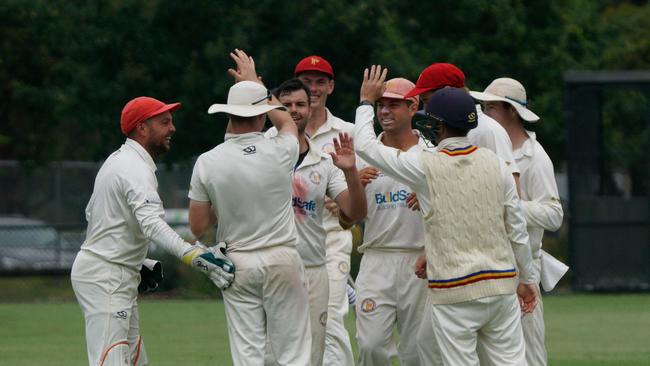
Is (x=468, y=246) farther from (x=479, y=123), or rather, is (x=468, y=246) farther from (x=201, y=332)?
(x=201, y=332)

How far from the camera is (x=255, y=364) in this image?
323 inches

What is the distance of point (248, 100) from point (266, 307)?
132 centimetres

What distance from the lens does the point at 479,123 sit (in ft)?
28.3

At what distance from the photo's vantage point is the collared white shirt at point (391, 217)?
9219 millimetres

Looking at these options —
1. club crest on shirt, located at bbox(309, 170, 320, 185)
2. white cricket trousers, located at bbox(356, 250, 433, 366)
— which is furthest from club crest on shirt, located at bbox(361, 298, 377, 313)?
club crest on shirt, located at bbox(309, 170, 320, 185)

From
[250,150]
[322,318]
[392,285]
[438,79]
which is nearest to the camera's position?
[250,150]

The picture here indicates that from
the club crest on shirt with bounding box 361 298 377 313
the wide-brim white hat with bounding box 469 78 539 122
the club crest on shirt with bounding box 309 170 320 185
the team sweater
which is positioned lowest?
the club crest on shirt with bounding box 361 298 377 313

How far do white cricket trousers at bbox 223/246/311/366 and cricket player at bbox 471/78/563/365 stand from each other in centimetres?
165

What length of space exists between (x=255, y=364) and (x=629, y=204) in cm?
1341

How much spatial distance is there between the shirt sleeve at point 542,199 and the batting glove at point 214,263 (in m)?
2.06

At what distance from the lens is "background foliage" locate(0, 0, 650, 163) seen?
25.3 m

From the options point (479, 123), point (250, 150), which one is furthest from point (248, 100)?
point (479, 123)

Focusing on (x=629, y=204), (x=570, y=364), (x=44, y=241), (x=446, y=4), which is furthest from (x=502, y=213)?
(x=446, y=4)

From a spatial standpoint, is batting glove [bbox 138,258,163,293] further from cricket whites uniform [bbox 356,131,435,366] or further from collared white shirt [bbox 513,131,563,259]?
collared white shirt [bbox 513,131,563,259]
